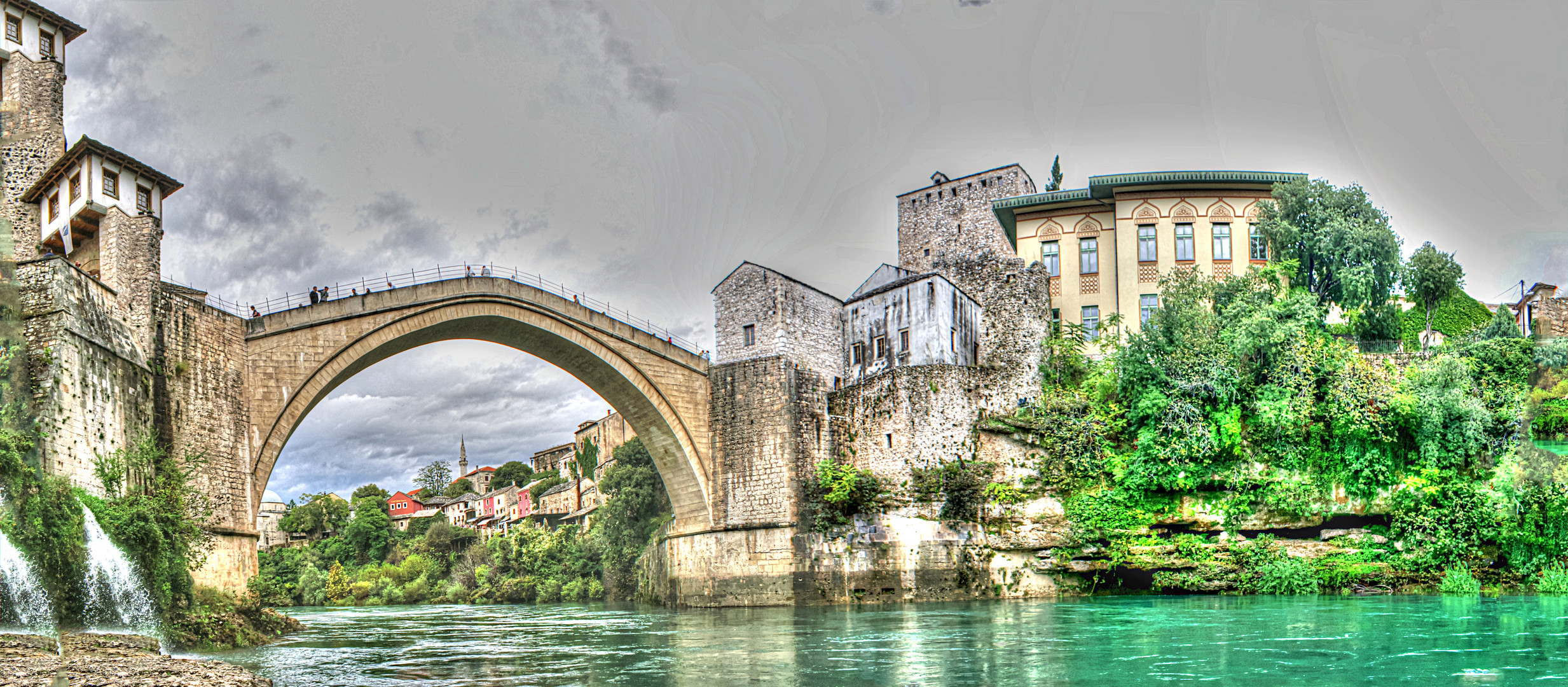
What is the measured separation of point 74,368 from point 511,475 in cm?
7388

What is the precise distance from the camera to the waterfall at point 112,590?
16.7 metres

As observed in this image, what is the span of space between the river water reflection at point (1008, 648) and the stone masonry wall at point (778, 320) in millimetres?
9054

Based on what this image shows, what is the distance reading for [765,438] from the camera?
104ft

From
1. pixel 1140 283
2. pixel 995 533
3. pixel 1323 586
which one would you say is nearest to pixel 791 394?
pixel 995 533

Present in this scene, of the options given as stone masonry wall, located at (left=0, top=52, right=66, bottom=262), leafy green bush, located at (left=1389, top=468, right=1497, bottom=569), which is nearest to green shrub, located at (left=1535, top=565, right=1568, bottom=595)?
leafy green bush, located at (left=1389, top=468, right=1497, bottom=569)

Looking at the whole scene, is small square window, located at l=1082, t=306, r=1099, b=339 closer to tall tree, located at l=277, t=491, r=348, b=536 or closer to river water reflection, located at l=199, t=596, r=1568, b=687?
river water reflection, located at l=199, t=596, r=1568, b=687

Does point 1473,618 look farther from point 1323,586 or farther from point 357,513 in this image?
point 357,513

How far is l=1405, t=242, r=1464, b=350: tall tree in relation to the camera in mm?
31297

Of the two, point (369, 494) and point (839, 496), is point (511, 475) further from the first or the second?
point (839, 496)

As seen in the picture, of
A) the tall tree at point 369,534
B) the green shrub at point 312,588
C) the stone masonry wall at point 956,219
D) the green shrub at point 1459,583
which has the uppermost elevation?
the stone masonry wall at point 956,219

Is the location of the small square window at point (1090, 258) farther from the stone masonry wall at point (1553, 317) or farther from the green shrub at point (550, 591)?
the green shrub at point (550, 591)

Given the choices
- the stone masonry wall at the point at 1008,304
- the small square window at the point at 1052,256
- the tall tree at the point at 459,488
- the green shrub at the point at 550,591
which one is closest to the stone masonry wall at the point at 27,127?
the stone masonry wall at the point at 1008,304

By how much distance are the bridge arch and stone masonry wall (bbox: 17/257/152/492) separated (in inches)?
165

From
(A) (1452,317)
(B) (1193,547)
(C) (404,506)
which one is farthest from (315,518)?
(A) (1452,317)
